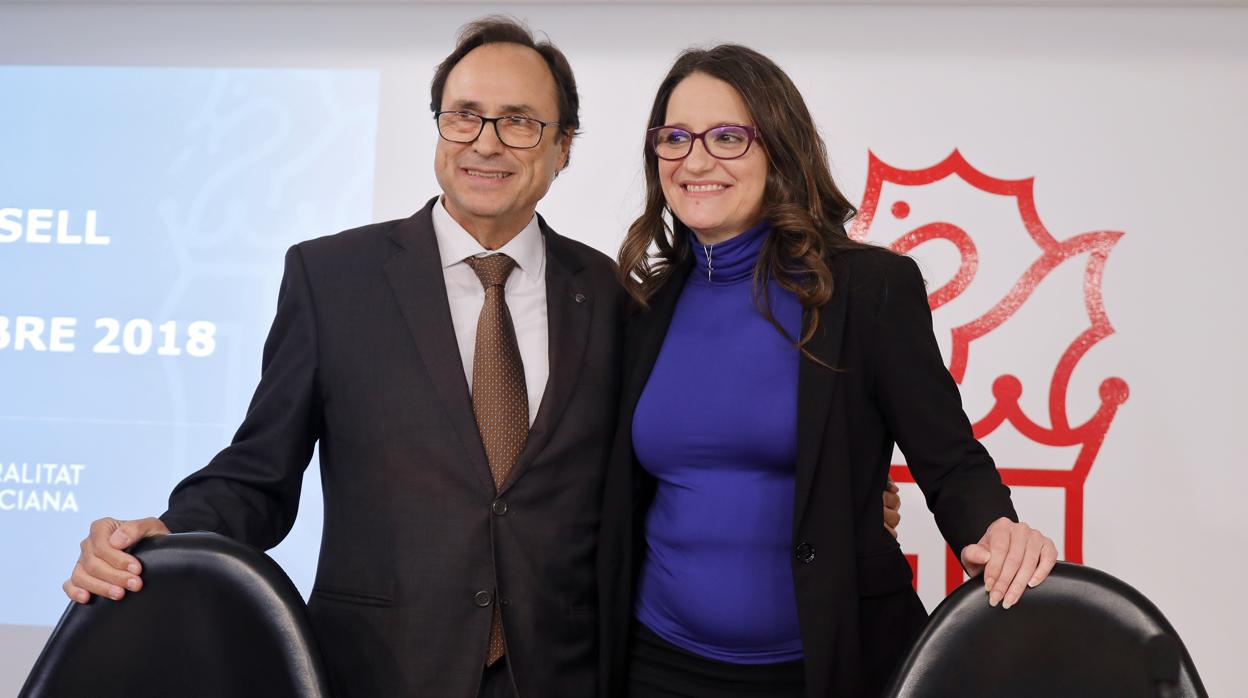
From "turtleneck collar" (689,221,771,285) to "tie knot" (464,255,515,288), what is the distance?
36 cm

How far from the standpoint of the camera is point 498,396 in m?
1.72

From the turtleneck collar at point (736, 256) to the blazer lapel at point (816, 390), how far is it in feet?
0.61

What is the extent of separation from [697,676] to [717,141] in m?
0.89

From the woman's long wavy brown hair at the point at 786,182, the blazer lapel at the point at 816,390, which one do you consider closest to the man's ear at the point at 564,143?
the woman's long wavy brown hair at the point at 786,182

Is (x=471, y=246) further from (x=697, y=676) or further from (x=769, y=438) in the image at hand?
(x=697, y=676)

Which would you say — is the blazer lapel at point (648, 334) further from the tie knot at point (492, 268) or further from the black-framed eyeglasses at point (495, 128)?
the black-framed eyeglasses at point (495, 128)

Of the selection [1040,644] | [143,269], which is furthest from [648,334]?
[143,269]

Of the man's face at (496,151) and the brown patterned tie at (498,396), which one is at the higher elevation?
the man's face at (496,151)

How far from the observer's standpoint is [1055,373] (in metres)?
3.39

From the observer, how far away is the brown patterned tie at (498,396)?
5.53 feet

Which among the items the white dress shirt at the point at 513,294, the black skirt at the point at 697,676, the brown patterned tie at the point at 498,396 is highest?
the white dress shirt at the point at 513,294

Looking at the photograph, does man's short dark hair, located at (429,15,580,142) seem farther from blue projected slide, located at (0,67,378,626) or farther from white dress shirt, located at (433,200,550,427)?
blue projected slide, located at (0,67,378,626)

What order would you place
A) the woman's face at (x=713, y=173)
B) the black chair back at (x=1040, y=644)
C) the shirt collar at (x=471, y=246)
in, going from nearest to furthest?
1. the black chair back at (x=1040, y=644)
2. the woman's face at (x=713, y=173)
3. the shirt collar at (x=471, y=246)

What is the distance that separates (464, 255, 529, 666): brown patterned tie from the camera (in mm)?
1687
